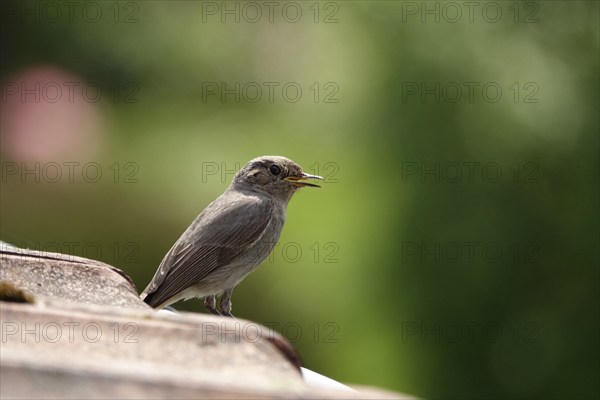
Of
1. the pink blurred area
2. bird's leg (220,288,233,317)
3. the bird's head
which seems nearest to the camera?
bird's leg (220,288,233,317)

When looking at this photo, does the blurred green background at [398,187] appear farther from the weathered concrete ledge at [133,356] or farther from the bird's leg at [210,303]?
the weathered concrete ledge at [133,356]

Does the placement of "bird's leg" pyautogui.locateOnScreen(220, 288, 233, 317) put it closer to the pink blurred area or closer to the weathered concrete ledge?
the pink blurred area

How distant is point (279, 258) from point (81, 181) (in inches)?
89.3

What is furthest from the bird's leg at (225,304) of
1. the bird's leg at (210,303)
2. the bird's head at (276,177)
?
the bird's head at (276,177)

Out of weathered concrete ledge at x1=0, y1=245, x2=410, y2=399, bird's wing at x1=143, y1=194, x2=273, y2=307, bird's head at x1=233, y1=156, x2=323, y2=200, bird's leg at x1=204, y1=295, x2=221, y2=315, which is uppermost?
weathered concrete ledge at x1=0, y1=245, x2=410, y2=399

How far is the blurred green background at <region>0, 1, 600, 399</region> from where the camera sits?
839 cm

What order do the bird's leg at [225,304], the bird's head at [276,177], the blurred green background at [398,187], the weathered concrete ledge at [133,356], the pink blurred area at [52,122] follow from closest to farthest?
the weathered concrete ledge at [133,356]
the bird's leg at [225,304]
the bird's head at [276,177]
the blurred green background at [398,187]
the pink blurred area at [52,122]

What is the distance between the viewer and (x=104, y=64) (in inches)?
434

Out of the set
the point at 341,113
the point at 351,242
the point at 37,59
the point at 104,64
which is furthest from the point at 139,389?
the point at 37,59

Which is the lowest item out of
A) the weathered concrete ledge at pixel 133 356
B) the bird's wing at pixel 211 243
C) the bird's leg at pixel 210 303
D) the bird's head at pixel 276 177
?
the bird's leg at pixel 210 303

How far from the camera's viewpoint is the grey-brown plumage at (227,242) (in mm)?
6148

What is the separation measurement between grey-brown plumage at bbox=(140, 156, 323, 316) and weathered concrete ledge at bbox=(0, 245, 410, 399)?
3887 mm

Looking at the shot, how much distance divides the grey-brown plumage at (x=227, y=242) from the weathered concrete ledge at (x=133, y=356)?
389 cm

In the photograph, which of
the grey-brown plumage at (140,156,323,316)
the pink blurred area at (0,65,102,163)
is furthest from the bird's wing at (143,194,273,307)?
the pink blurred area at (0,65,102,163)
